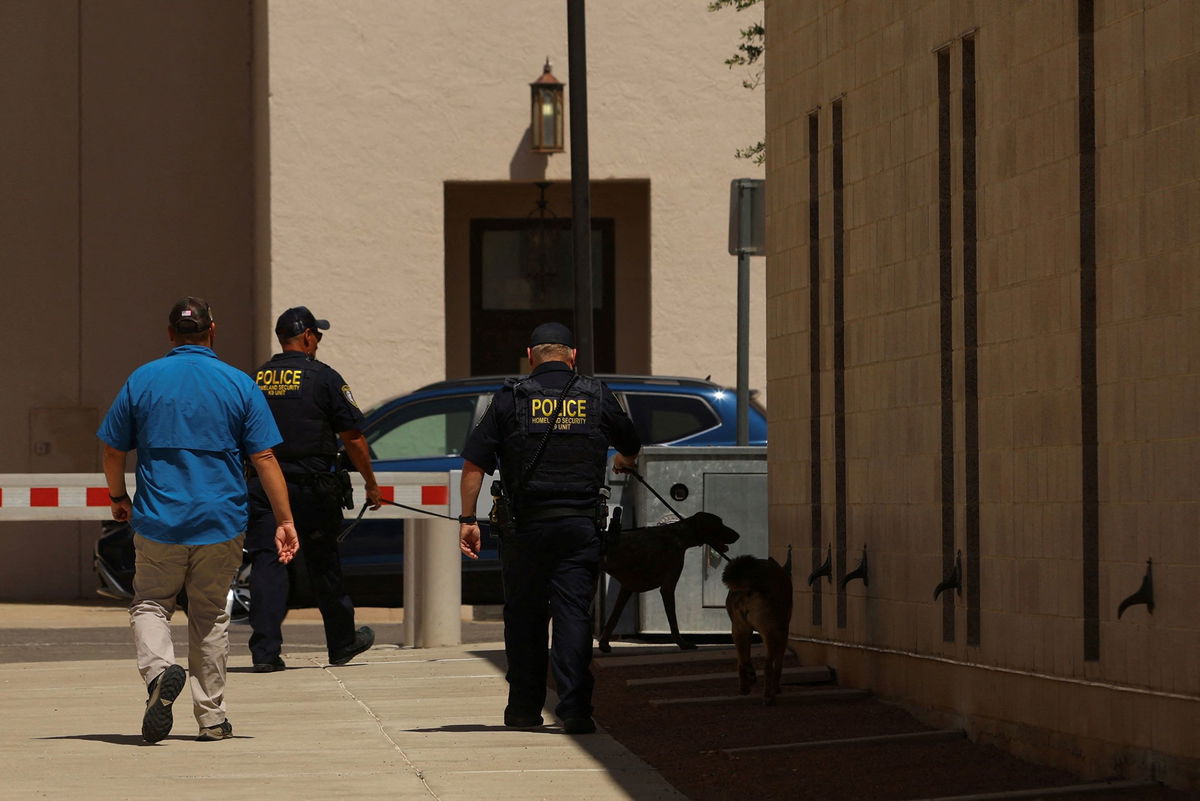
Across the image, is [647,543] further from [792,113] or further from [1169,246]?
[1169,246]

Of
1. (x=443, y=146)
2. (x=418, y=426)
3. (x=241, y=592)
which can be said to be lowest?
(x=241, y=592)

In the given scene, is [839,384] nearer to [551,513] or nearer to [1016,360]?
[551,513]

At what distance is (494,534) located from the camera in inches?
417

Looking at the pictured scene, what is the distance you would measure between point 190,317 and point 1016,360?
3.47 meters

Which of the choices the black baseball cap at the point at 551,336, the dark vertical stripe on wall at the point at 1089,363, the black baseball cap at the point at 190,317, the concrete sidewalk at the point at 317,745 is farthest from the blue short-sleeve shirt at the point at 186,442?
the dark vertical stripe on wall at the point at 1089,363

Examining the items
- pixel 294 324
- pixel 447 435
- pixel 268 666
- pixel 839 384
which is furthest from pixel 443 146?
pixel 839 384

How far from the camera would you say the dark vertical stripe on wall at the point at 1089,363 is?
8844 millimetres

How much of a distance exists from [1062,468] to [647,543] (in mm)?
4448

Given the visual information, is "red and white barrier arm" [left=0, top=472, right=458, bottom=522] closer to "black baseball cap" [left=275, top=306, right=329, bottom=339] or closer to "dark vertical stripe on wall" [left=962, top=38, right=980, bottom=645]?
"black baseball cap" [left=275, top=306, right=329, bottom=339]

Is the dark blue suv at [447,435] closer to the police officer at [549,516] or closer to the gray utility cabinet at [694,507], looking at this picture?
the gray utility cabinet at [694,507]

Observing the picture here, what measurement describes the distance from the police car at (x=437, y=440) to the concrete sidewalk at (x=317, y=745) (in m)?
4.10

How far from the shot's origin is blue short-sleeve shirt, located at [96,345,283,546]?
32.8ft

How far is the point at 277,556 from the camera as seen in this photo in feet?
43.4

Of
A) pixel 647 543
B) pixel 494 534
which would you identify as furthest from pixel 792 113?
pixel 494 534
